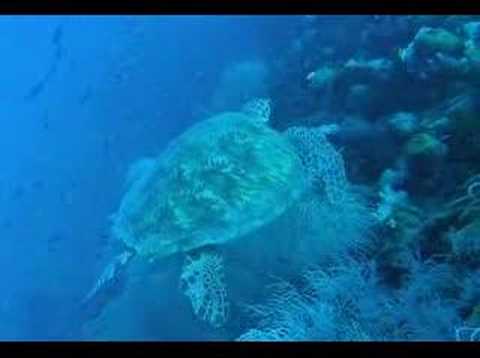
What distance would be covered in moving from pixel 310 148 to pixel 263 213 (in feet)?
2.58

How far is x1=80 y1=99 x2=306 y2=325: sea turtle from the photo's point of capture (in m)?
4.30

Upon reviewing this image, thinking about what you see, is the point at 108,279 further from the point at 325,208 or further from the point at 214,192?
the point at 325,208

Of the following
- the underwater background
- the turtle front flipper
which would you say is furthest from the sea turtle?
the turtle front flipper

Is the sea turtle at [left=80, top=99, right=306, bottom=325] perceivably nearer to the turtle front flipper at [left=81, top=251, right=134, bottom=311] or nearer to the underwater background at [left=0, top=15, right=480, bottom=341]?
the underwater background at [left=0, top=15, right=480, bottom=341]

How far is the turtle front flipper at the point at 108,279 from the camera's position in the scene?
5.16 m

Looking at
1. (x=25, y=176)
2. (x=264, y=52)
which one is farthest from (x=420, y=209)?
(x=25, y=176)

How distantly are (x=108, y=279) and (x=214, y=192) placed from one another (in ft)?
5.13

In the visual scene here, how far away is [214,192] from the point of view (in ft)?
14.3

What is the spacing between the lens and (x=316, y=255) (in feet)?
13.8

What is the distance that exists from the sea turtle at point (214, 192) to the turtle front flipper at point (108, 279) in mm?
326

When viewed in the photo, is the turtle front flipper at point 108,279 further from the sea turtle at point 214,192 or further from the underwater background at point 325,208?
the sea turtle at point 214,192

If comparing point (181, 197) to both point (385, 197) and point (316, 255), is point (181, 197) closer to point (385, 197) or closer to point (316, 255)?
point (316, 255)

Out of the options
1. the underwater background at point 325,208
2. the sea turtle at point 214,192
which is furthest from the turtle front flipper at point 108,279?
the sea turtle at point 214,192

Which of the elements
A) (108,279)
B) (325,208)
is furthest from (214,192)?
(108,279)
